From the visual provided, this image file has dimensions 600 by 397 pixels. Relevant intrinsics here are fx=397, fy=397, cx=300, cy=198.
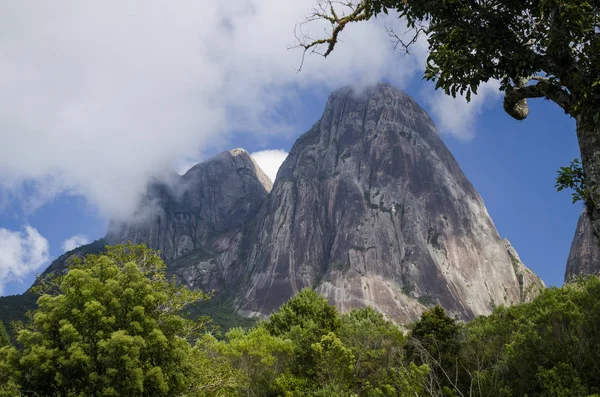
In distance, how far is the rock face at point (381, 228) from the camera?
5458 inches

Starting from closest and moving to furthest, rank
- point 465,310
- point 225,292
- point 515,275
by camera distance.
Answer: point 465,310
point 515,275
point 225,292

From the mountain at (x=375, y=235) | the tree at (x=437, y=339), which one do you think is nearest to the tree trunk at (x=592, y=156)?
the tree at (x=437, y=339)

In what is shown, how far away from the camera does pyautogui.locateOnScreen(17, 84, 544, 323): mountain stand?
139088mm

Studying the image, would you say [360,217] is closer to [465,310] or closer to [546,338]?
[465,310]

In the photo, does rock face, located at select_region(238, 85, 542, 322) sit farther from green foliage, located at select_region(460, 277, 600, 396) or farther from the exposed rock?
green foliage, located at select_region(460, 277, 600, 396)

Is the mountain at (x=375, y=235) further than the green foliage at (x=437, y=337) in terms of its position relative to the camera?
Yes

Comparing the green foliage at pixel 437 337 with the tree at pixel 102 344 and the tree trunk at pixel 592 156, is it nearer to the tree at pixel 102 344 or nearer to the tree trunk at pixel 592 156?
the tree at pixel 102 344

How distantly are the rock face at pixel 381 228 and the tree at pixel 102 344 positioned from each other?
389 ft

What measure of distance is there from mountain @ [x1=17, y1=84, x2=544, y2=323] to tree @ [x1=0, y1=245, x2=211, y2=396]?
119 m

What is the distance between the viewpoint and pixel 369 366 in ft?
97.2

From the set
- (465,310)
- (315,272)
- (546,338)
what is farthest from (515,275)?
(546,338)

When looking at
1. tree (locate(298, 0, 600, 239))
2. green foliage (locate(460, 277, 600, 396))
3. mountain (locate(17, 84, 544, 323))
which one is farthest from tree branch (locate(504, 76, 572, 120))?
mountain (locate(17, 84, 544, 323))

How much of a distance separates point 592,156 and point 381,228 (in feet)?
500

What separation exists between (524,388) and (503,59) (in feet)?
50.1
